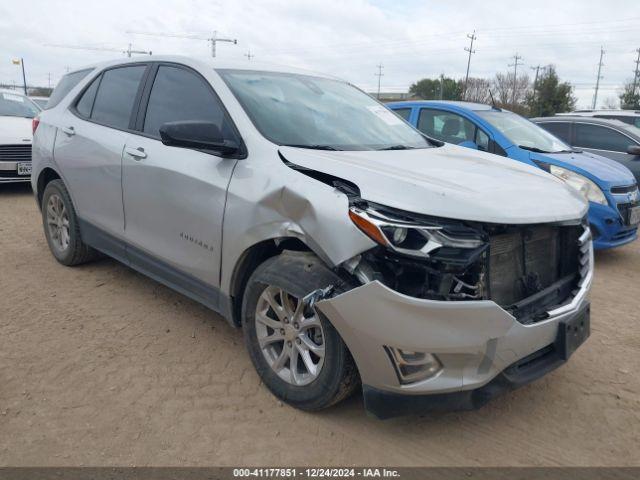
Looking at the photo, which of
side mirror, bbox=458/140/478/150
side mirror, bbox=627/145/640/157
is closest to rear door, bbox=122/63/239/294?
side mirror, bbox=458/140/478/150

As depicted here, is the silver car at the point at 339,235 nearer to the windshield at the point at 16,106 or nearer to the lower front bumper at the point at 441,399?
the lower front bumper at the point at 441,399

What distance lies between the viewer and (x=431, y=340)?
236 centimetres

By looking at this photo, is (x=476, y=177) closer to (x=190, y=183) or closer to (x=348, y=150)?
(x=348, y=150)

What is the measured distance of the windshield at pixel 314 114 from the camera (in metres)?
3.23

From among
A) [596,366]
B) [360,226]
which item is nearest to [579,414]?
[596,366]

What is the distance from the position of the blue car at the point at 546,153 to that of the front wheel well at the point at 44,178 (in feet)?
14.3

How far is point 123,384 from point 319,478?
1.32 meters

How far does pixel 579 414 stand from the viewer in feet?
9.82

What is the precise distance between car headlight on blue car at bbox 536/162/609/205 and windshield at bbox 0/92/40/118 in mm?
8639

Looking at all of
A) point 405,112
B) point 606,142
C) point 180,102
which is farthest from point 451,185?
point 606,142

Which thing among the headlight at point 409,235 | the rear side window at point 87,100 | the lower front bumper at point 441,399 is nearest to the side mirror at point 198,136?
the headlight at point 409,235

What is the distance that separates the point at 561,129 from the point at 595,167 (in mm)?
2731

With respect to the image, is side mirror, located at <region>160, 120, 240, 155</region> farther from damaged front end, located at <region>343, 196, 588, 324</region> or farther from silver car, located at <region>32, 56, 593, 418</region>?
damaged front end, located at <region>343, 196, 588, 324</region>

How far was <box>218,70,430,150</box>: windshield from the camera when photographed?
10.6ft
